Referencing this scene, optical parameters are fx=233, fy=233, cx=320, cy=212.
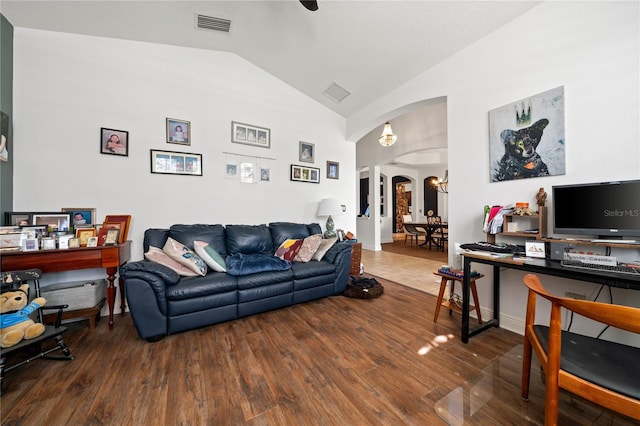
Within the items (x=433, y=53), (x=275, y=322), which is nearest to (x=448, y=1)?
(x=433, y=53)

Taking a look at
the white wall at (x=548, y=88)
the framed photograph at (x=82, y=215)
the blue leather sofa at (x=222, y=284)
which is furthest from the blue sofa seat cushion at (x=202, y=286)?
the white wall at (x=548, y=88)

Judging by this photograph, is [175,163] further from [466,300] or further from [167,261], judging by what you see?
[466,300]

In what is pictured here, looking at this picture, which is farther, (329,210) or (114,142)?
(329,210)

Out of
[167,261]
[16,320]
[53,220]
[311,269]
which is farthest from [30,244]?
[311,269]

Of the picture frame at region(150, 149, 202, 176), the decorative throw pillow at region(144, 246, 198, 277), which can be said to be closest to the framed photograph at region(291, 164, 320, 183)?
the picture frame at region(150, 149, 202, 176)

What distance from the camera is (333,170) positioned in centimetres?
433

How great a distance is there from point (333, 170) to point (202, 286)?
116 inches

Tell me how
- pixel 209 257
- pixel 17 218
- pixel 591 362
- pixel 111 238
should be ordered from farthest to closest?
pixel 209 257 < pixel 111 238 < pixel 17 218 < pixel 591 362

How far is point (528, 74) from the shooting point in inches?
82.3

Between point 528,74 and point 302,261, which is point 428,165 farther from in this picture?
point 302,261

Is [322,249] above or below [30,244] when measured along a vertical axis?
below

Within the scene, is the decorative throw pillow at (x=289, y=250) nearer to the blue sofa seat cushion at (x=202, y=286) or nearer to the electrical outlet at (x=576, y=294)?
the blue sofa seat cushion at (x=202, y=286)

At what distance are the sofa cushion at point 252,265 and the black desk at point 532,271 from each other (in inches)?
69.0

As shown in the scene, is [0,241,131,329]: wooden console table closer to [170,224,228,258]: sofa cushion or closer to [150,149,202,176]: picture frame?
[170,224,228,258]: sofa cushion
